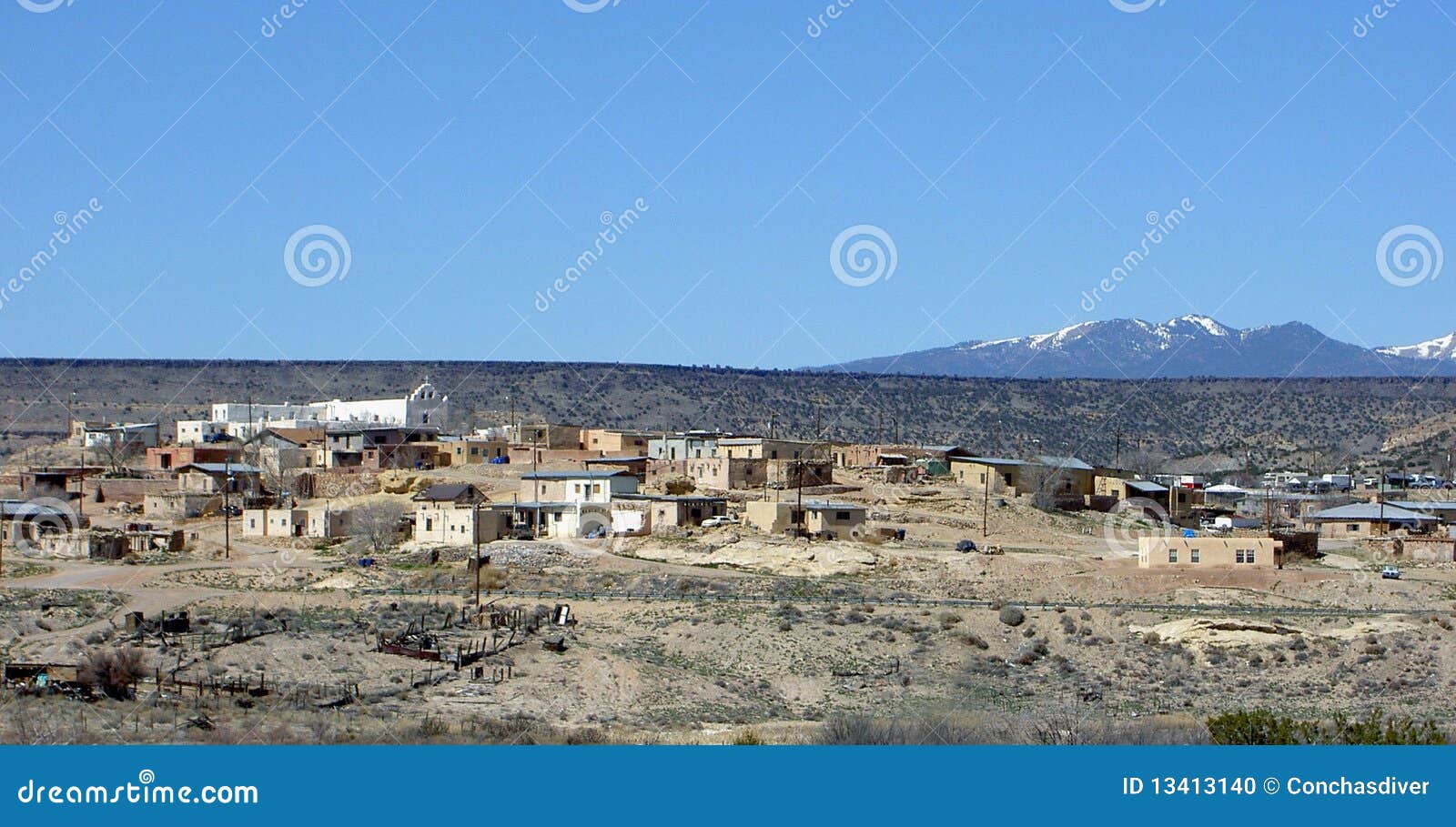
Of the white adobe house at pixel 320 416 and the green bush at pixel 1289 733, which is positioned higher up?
the white adobe house at pixel 320 416

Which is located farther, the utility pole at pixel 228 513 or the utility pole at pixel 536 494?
the utility pole at pixel 536 494

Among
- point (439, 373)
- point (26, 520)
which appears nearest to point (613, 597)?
point (26, 520)

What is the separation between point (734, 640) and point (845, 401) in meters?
96.0

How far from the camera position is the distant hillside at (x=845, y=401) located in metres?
119

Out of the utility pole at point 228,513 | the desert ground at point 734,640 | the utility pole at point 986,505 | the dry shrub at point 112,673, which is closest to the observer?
the desert ground at point 734,640

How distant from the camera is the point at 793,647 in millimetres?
37844

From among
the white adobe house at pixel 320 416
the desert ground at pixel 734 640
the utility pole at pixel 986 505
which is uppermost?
the white adobe house at pixel 320 416

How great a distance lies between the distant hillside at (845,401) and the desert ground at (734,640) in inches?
2351

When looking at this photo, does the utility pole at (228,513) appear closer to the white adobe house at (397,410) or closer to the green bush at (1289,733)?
the white adobe house at (397,410)

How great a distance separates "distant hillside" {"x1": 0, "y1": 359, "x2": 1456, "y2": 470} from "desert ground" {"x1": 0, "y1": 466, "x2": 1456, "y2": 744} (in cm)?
5972

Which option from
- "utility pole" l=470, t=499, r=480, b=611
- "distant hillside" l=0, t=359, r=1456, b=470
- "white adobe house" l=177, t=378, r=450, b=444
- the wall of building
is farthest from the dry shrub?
"distant hillside" l=0, t=359, r=1456, b=470

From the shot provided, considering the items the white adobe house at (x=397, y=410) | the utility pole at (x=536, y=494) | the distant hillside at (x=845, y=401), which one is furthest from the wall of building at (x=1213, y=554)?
the distant hillside at (x=845, y=401)

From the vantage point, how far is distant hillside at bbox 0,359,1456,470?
119 metres

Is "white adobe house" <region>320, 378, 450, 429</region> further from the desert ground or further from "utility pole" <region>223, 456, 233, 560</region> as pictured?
the desert ground
